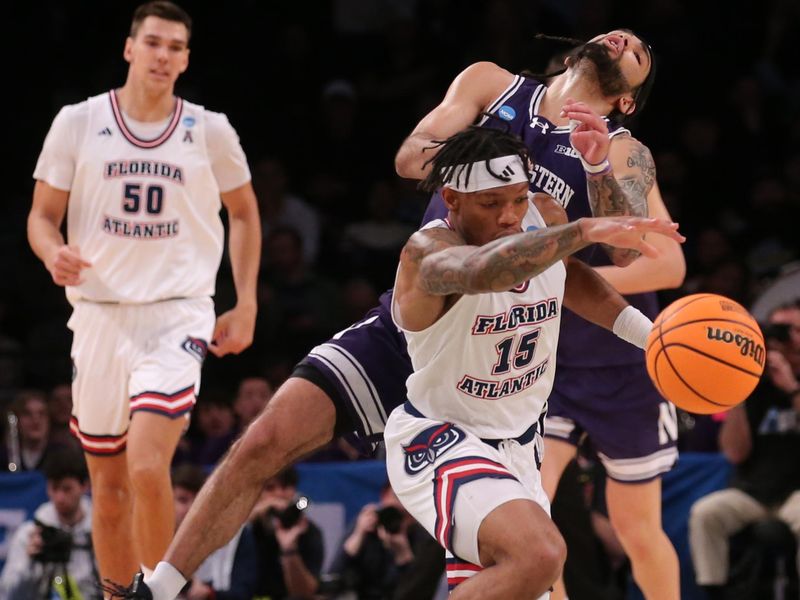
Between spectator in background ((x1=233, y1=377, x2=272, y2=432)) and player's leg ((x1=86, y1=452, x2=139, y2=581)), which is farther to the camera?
spectator in background ((x1=233, y1=377, x2=272, y2=432))

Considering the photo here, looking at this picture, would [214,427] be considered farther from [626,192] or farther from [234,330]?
[626,192]

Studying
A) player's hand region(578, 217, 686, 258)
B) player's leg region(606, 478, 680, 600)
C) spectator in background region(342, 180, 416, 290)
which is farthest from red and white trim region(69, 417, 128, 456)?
spectator in background region(342, 180, 416, 290)

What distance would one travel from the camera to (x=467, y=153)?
5.40m

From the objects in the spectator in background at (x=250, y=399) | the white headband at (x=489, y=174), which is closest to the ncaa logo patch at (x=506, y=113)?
the white headband at (x=489, y=174)

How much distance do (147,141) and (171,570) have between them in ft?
7.81

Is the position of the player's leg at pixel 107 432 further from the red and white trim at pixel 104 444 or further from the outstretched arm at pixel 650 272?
the outstretched arm at pixel 650 272

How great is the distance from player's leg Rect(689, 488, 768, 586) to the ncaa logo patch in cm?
374

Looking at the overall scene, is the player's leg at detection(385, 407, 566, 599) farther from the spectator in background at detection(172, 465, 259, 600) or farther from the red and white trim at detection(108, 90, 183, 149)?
the spectator in background at detection(172, 465, 259, 600)

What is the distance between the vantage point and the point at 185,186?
7273 millimetres

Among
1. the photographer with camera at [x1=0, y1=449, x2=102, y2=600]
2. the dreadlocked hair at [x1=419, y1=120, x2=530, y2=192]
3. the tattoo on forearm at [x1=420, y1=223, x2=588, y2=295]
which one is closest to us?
the tattoo on forearm at [x1=420, y1=223, x2=588, y2=295]

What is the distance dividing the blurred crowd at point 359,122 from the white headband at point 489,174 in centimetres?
601

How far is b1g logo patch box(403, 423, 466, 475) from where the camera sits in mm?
5395

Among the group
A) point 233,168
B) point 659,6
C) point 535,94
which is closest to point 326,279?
point 659,6

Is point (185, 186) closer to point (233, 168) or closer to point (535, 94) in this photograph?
point (233, 168)
